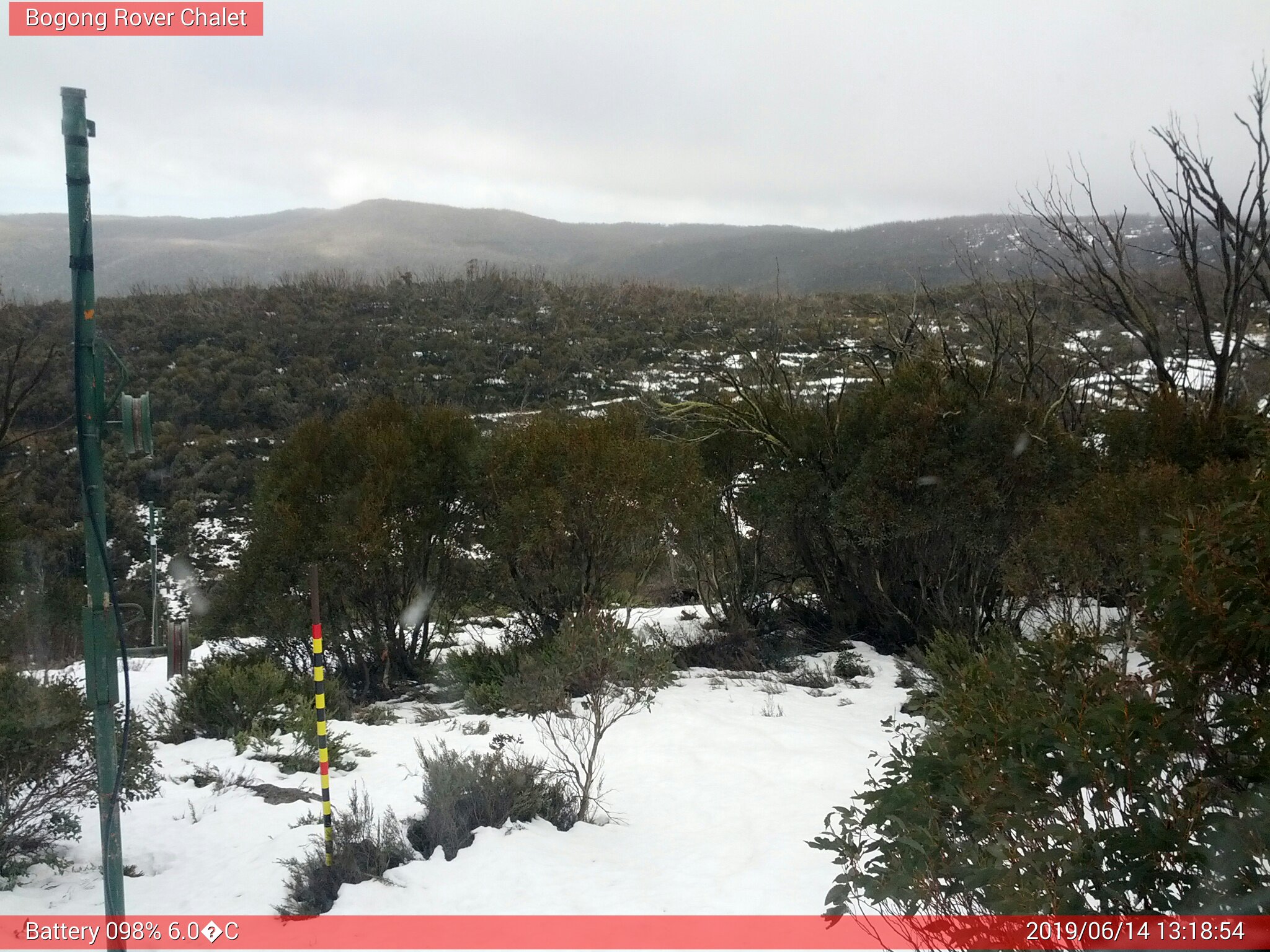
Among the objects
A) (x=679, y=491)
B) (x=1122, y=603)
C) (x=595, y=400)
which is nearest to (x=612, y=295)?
(x=595, y=400)

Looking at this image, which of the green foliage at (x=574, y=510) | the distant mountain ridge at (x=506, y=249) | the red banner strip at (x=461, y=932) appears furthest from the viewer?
the distant mountain ridge at (x=506, y=249)

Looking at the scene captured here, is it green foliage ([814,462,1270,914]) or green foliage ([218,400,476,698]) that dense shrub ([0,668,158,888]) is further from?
A: green foliage ([218,400,476,698])

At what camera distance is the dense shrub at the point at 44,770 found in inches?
178

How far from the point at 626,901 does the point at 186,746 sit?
190 inches

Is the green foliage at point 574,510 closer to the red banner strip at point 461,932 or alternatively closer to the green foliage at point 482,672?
the green foliage at point 482,672

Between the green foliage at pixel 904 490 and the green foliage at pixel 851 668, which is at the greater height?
the green foliage at pixel 904 490

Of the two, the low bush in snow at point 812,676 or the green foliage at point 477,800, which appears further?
the low bush in snow at point 812,676

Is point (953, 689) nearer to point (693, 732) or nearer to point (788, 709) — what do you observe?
point (693, 732)

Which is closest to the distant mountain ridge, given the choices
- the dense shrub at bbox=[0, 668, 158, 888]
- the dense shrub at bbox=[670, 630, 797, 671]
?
the dense shrub at bbox=[670, 630, 797, 671]

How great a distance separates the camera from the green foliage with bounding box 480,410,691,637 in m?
10.4

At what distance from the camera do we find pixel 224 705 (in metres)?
8.05

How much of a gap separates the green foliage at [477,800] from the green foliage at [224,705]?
273 cm

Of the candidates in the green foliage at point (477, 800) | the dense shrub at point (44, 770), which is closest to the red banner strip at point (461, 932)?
the dense shrub at point (44, 770)

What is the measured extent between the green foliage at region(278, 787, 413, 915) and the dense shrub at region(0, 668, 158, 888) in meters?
1.09
